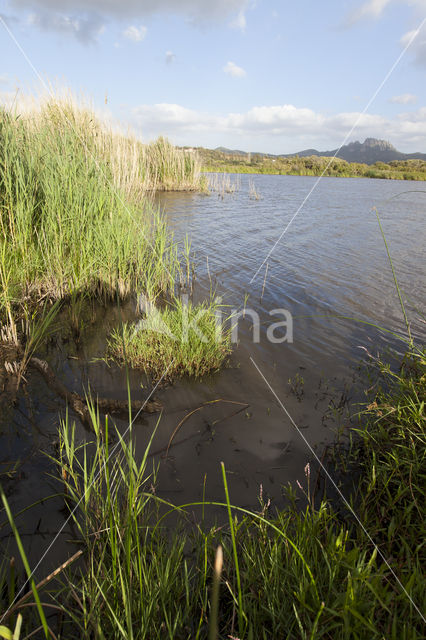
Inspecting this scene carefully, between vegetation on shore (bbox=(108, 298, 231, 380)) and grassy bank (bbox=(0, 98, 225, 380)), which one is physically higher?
grassy bank (bbox=(0, 98, 225, 380))

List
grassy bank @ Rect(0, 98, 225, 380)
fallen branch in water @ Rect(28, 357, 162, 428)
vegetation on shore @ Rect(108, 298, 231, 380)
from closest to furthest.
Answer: fallen branch in water @ Rect(28, 357, 162, 428) < vegetation on shore @ Rect(108, 298, 231, 380) < grassy bank @ Rect(0, 98, 225, 380)

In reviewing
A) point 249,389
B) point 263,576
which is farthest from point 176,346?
point 263,576

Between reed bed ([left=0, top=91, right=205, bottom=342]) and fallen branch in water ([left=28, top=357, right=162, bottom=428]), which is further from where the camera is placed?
reed bed ([left=0, top=91, right=205, bottom=342])

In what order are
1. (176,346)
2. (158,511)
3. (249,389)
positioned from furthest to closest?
(176,346) < (249,389) < (158,511)

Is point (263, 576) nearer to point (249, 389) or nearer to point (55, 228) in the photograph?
point (249, 389)

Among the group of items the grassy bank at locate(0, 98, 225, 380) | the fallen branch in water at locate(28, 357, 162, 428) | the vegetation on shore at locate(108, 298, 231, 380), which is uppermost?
the grassy bank at locate(0, 98, 225, 380)

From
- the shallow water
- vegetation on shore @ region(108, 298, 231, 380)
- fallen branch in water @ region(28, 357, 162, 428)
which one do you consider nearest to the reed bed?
the shallow water

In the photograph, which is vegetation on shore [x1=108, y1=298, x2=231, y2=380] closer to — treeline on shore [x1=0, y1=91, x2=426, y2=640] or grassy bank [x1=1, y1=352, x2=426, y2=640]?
treeline on shore [x1=0, y1=91, x2=426, y2=640]

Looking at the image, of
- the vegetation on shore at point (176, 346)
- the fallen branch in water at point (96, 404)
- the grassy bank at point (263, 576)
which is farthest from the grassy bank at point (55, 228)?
the grassy bank at point (263, 576)

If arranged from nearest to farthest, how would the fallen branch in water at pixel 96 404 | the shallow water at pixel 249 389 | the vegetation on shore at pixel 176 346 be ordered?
the shallow water at pixel 249 389 → the fallen branch in water at pixel 96 404 → the vegetation on shore at pixel 176 346

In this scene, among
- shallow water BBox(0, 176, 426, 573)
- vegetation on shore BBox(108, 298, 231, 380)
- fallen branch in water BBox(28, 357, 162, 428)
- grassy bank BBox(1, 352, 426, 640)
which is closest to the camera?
grassy bank BBox(1, 352, 426, 640)

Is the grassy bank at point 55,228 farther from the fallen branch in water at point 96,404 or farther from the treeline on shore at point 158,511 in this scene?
the fallen branch in water at point 96,404

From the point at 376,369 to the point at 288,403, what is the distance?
119 cm

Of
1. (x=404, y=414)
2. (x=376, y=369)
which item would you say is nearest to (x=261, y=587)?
(x=404, y=414)
